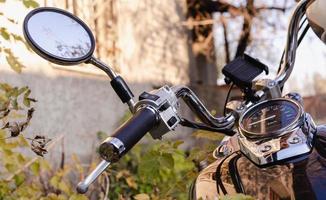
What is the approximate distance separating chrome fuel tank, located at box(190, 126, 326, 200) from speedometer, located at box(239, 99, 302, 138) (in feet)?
0.18

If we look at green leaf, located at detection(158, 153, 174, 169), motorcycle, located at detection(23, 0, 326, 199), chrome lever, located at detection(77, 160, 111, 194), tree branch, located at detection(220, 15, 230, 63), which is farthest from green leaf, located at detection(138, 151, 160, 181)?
tree branch, located at detection(220, 15, 230, 63)

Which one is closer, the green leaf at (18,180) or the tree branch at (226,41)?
the green leaf at (18,180)

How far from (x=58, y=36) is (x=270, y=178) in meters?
0.49

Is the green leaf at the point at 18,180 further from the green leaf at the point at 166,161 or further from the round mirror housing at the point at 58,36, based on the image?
the round mirror housing at the point at 58,36

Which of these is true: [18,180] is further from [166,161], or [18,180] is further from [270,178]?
[270,178]

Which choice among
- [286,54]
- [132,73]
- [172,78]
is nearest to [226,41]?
[172,78]

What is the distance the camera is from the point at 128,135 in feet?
2.93

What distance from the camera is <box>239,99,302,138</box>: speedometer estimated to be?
1.01 meters

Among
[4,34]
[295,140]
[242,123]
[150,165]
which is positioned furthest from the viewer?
[4,34]

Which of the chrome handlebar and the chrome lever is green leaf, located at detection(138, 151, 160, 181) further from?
the chrome lever

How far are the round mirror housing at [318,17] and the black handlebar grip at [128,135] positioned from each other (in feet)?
1.12

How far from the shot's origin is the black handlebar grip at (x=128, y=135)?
2.84ft

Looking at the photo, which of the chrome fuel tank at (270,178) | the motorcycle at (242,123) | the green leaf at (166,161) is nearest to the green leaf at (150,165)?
the green leaf at (166,161)

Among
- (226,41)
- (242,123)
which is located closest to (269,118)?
(242,123)
